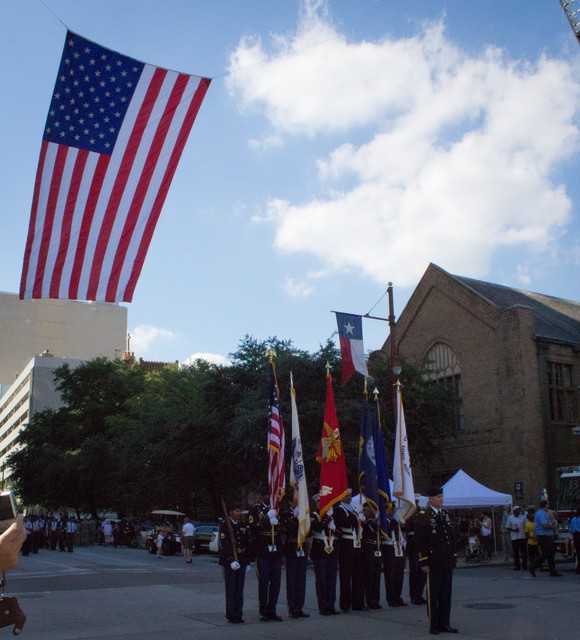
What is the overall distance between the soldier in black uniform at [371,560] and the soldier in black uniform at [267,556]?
161 cm

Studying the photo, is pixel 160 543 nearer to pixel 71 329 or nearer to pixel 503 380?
pixel 503 380

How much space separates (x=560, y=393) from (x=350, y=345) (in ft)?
50.6

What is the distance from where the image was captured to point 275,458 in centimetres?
1295

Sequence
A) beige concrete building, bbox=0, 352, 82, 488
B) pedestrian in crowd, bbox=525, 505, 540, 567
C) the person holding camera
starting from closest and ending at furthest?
the person holding camera, pedestrian in crowd, bbox=525, 505, 540, 567, beige concrete building, bbox=0, 352, 82, 488

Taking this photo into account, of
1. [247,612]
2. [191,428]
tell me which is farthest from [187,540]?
[247,612]

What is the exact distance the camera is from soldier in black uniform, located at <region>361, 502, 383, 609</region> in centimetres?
1250

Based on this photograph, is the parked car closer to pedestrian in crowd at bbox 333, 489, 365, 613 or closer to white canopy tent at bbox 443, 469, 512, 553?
white canopy tent at bbox 443, 469, 512, 553

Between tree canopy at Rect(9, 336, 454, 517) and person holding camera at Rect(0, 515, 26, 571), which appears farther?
tree canopy at Rect(9, 336, 454, 517)

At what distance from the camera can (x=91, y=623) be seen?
11.1 meters

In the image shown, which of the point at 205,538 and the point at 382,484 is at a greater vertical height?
the point at 382,484

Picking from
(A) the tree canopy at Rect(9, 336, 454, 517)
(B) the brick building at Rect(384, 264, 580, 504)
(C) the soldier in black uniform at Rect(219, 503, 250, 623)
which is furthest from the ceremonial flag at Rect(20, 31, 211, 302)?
(B) the brick building at Rect(384, 264, 580, 504)

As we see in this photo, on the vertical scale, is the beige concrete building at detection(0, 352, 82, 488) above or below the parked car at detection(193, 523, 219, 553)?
above

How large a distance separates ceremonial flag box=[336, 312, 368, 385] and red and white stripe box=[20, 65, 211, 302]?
13839 millimetres

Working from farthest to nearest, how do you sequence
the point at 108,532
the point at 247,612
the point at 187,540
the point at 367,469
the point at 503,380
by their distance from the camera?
the point at 108,532, the point at 503,380, the point at 187,540, the point at 367,469, the point at 247,612
